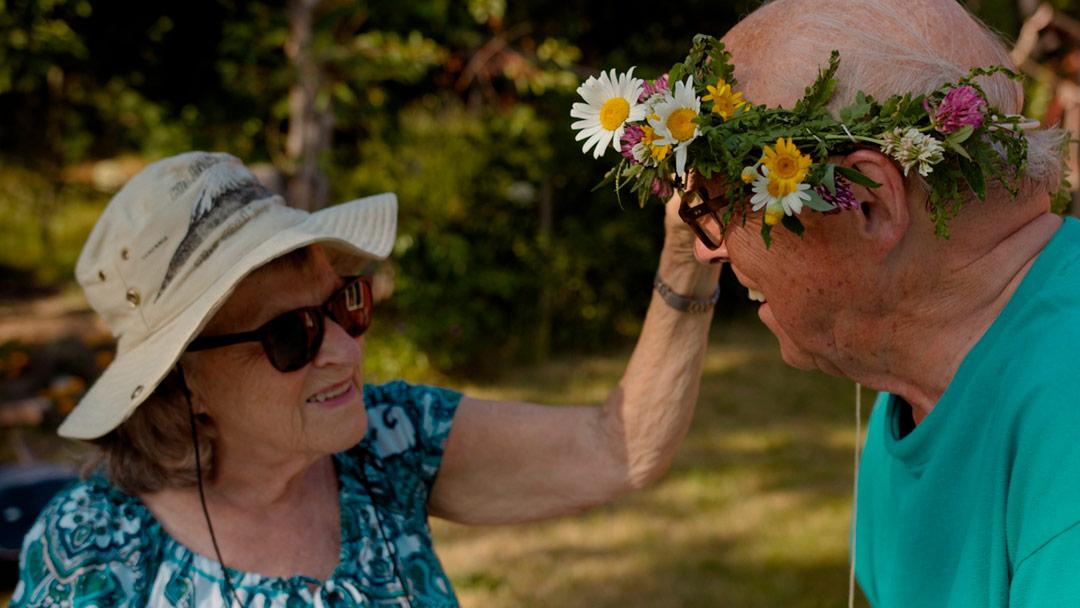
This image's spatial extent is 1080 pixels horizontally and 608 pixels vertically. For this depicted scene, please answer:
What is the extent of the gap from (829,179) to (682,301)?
2.57ft

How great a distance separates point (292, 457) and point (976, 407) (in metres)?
1.38

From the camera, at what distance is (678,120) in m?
1.41

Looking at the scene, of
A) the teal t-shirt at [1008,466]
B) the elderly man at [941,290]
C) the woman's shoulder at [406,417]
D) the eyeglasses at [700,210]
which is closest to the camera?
the teal t-shirt at [1008,466]

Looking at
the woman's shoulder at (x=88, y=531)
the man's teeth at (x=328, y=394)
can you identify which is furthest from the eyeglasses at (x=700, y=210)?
the woman's shoulder at (x=88, y=531)

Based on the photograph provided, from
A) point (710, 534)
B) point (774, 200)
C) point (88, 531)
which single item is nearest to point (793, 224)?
point (774, 200)

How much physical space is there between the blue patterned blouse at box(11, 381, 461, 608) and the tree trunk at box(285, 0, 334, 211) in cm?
356

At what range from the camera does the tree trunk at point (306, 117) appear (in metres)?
5.34

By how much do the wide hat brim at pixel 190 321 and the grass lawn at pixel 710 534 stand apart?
8.03 feet

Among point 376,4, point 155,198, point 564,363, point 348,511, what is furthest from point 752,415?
point 155,198

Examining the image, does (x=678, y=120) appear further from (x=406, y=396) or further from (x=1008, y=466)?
(x=406, y=396)

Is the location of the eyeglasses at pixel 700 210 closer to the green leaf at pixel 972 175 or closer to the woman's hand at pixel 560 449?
the green leaf at pixel 972 175

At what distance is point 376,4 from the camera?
5363 millimetres

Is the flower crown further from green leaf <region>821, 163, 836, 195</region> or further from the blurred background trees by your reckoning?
the blurred background trees

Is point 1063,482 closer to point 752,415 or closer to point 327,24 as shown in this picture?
point 327,24
